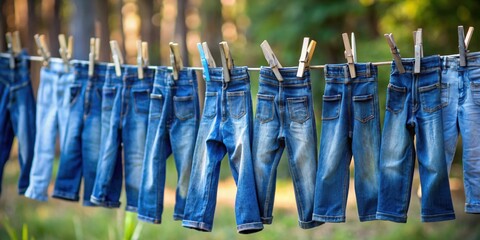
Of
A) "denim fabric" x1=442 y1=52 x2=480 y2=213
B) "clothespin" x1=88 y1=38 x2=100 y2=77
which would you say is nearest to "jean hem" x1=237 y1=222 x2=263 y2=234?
"denim fabric" x1=442 y1=52 x2=480 y2=213

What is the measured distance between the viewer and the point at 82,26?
9.64 m

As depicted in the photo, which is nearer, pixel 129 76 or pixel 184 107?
pixel 184 107

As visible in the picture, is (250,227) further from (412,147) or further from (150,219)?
(412,147)

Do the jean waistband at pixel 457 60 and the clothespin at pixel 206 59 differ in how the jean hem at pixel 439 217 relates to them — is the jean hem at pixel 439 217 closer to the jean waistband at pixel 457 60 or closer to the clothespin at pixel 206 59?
the jean waistband at pixel 457 60

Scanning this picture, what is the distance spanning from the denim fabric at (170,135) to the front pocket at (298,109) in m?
0.77

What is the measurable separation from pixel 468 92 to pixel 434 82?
0.67 feet

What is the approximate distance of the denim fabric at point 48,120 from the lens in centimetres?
478

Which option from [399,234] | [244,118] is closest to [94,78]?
[244,118]

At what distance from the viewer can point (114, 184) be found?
4.59 m

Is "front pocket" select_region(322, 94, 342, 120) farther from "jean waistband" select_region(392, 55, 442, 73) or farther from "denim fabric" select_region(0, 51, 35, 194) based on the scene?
"denim fabric" select_region(0, 51, 35, 194)

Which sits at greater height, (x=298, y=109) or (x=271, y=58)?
(x=271, y=58)

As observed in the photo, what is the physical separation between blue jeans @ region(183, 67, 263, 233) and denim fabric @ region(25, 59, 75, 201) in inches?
55.3

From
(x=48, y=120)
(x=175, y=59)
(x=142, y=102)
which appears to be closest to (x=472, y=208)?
(x=175, y=59)

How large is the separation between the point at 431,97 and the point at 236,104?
1.27 meters
